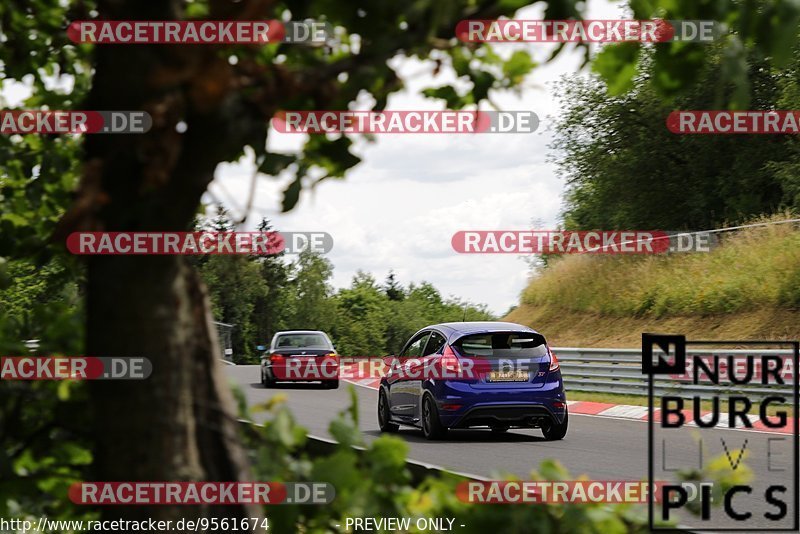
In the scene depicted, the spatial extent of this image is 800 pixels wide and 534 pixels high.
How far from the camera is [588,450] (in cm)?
1383

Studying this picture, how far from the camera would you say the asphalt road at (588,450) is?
11484 mm

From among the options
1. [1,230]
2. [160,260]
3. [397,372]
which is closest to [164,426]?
[160,260]

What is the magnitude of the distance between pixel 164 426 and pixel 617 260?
111 ft

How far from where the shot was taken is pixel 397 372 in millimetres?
16328

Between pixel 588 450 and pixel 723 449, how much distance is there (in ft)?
5.24

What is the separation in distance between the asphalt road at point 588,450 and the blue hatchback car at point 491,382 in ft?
1.04

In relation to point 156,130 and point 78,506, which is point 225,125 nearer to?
point 156,130

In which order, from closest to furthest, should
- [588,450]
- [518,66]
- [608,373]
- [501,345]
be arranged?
[518,66] < [588,450] < [501,345] < [608,373]
